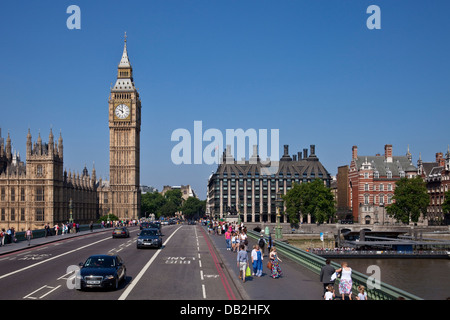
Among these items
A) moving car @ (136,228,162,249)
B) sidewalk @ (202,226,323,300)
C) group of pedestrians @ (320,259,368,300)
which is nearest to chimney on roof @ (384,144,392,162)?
moving car @ (136,228,162,249)

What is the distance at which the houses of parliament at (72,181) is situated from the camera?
383 feet

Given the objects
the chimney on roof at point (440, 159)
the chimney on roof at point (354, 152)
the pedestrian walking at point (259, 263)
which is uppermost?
the chimney on roof at point (354, 152)

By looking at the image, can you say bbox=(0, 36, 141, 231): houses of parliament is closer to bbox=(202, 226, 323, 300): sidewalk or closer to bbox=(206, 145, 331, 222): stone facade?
bbox=(206, 145, 331, 222): stone facade

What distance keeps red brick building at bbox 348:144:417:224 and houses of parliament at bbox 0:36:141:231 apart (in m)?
64.8

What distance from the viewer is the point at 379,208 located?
130 meters

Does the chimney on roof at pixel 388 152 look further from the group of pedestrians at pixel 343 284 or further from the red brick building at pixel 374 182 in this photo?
the group of pedestrians at pixel 343 284

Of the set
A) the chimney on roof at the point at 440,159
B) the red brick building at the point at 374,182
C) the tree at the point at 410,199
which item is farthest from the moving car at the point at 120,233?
the chimney on roof at the point at 440,159

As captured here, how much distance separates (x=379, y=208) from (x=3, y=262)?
109 meters

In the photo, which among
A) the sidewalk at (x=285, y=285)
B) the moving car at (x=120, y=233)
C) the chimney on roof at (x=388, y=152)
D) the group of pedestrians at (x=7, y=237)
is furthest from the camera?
the chimney on roof at (x=388, y=152)

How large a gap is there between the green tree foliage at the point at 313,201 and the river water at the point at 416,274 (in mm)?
55813

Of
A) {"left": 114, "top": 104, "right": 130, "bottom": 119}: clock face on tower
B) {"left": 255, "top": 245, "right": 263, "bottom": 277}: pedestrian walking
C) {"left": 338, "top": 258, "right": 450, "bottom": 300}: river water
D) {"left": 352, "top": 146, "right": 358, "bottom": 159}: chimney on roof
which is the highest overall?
{"left": 114, "top": 104, "right": 130, "bottom": 119}: clock face on tower

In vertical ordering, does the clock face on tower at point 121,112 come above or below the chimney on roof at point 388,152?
above

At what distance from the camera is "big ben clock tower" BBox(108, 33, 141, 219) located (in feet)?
526

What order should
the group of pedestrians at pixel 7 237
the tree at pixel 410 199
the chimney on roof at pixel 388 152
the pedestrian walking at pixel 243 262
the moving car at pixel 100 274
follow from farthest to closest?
the chimney on roof at pixel 388 152, the tree at pixel 410 199, the group of pedestrians at pixel 7 237, the pedestrian walking at pixel 243 262, the moving car at pixel 100 274
